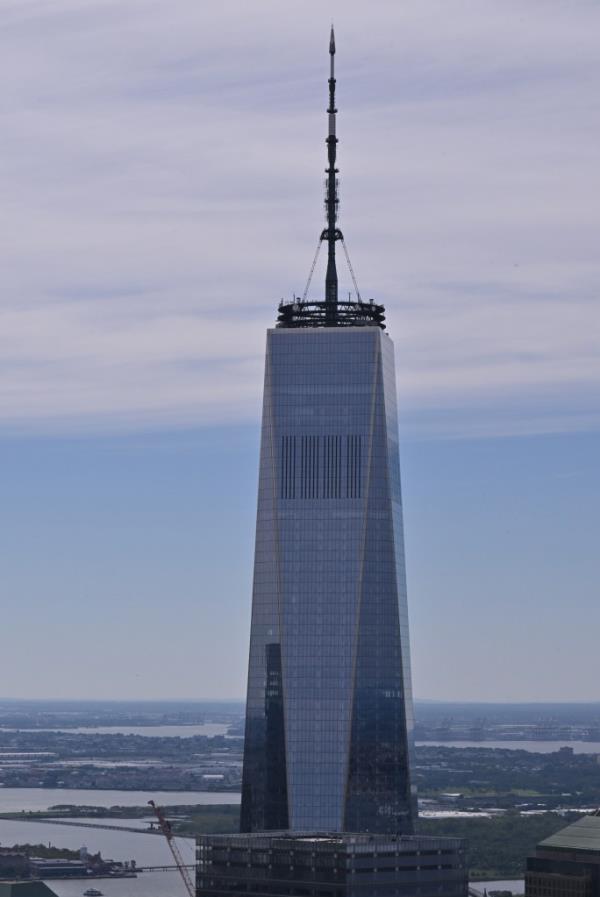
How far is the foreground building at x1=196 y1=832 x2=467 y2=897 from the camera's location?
173m

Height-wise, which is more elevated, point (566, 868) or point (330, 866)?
point (566, 868)

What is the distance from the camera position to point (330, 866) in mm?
173125

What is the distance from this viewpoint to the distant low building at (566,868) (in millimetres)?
190875

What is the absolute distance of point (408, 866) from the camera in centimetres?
17700

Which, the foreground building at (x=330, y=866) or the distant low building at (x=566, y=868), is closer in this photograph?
the foreground building at (x=330, y=866)

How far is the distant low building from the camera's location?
626 feet

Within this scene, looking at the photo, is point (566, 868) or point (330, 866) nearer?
point (330, 866)

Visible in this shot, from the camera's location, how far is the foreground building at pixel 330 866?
17312 centimetres

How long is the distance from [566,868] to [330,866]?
1134 inches

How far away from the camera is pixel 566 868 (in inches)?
7628

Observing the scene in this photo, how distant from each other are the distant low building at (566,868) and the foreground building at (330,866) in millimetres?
12315

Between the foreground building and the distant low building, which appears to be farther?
the distant low building

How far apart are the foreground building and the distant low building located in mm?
12315

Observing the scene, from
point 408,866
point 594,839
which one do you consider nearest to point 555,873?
point 594,839
